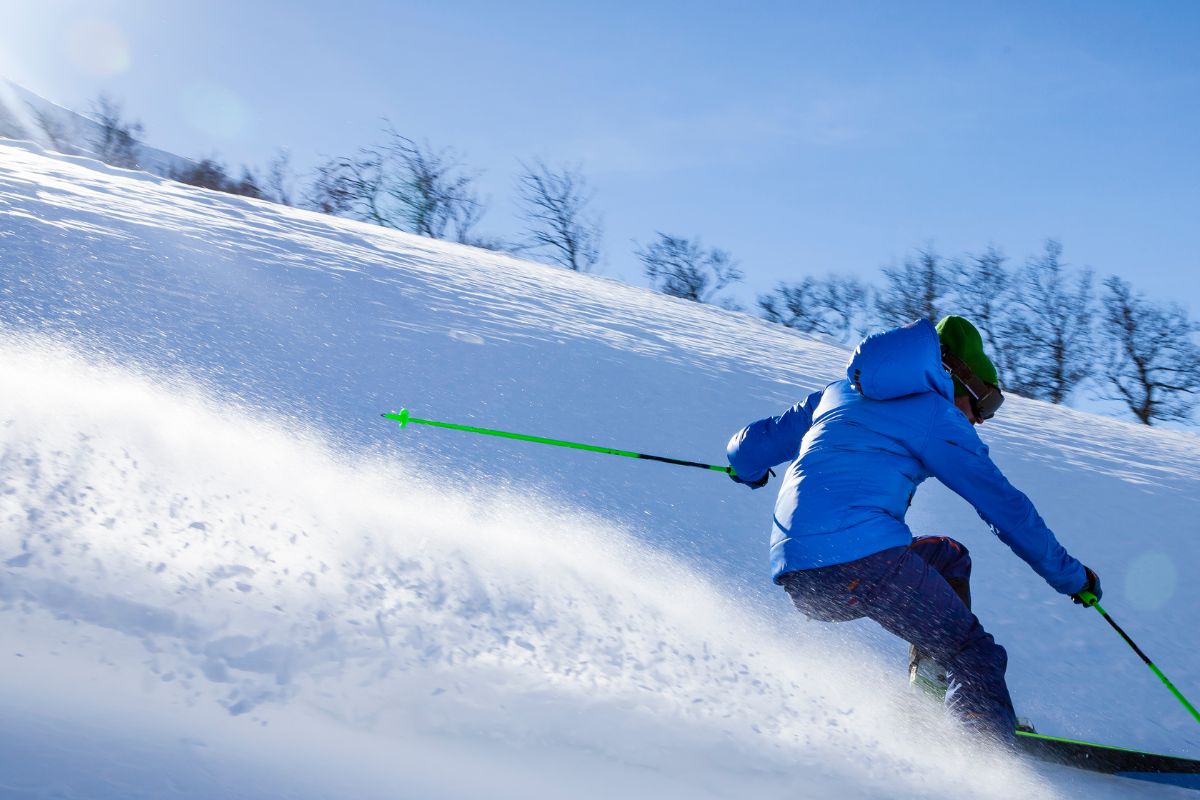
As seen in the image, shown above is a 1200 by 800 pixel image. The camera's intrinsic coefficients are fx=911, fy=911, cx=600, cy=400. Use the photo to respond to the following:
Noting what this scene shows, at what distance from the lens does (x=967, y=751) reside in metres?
2.86

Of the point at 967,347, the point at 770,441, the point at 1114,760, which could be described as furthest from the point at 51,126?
the point at 1114,760

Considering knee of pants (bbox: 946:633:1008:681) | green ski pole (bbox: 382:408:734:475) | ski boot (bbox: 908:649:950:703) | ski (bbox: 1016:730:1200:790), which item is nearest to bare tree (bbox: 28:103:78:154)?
green ski pole (bbox: 382:408:734:475)

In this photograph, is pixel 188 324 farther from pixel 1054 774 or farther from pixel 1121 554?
pixel 1121 554

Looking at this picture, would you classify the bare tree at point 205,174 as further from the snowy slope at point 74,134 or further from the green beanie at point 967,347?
the green beanie at point 967,347

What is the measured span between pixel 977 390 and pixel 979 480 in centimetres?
44

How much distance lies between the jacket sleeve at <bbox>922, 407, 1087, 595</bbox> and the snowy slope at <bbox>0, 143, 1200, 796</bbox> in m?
0.71

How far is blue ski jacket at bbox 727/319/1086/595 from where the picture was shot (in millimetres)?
2834

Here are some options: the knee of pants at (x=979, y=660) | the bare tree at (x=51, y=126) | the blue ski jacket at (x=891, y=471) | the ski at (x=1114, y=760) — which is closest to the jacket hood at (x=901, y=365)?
the blue ski jacket at (x=891, y=471)

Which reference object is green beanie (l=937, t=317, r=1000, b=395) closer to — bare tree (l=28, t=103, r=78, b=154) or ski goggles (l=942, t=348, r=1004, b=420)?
ski goggles (l=942, t=348, r=1004, b=420)

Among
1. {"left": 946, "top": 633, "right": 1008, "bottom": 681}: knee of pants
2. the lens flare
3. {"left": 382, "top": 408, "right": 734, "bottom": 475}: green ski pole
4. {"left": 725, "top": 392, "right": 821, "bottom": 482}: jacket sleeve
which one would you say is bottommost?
the lens flare

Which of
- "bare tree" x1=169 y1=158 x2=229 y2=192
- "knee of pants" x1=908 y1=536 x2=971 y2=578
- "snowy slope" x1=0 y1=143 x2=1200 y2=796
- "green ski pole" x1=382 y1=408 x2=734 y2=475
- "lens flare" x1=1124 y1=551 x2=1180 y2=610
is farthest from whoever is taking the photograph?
"bare tree" x1=169 y1=158 x2=229 y2=192

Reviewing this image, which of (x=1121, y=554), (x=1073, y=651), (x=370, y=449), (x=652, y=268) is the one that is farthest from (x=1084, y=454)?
(x=652, y=268)

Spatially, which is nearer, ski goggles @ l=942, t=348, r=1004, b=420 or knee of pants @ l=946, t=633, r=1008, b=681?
knee of pants @ l=946, t=633, r=1008, b=681

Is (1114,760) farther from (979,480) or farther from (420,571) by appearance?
(420,571)
